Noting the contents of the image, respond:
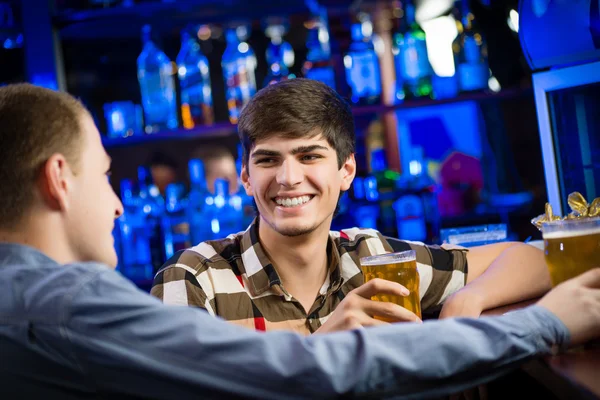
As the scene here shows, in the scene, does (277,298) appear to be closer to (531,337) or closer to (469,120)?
(531,337)

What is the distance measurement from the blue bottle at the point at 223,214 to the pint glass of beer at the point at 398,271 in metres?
1.66

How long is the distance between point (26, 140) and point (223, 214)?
6.47 ft

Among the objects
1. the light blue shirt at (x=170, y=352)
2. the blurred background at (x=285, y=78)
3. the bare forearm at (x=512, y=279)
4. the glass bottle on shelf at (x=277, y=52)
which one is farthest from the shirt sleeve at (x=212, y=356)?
the glass bottle on shelf at (x=277, y=52)

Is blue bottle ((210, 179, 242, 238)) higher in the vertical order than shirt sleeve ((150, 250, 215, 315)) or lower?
higher

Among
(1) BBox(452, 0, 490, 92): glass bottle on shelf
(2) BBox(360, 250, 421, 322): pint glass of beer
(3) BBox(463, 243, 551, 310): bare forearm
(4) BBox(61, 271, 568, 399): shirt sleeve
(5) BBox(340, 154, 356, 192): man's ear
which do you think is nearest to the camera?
(4) BBox(61, 271, 568, 399): shirt sleeve

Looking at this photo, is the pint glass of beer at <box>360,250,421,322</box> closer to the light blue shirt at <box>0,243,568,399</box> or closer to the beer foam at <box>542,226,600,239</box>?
the beer foam at <box>542,226,600,239</box>

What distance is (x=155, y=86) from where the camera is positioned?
10.1ft

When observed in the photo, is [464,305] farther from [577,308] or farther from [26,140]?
[26,140]

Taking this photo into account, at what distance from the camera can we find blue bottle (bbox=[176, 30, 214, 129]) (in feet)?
9.86

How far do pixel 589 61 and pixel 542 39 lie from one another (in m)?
0.14

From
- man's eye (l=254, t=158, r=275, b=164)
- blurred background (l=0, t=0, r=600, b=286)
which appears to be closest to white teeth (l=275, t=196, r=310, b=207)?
man's eye (l=254, t=158, r=275, b=164)

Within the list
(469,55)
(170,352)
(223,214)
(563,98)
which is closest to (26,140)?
(170,352)

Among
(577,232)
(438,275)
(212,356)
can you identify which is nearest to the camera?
(212,356)

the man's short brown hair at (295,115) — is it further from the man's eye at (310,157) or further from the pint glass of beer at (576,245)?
the pint glass of beer at (576,245)
